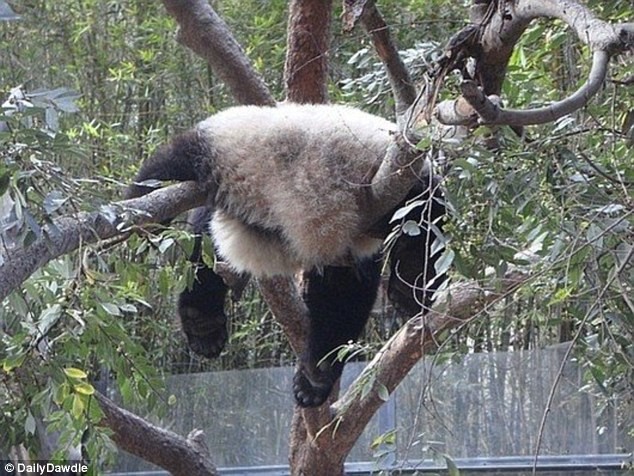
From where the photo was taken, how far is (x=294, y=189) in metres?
2.14

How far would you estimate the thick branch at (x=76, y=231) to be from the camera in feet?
4.76

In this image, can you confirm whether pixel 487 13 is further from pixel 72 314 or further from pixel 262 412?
pixel 262 412

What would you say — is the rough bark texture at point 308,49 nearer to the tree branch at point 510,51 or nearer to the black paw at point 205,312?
the black paw at point 205,312

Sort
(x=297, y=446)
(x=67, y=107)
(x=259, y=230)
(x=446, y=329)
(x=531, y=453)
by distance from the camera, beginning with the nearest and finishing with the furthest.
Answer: (x=67, y=107)
(x=446, y=329)
(x=259, y=230)
(x=297, y=446)
(x=531, y=453)

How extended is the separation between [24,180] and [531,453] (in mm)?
2316

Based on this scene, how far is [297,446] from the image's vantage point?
290cm

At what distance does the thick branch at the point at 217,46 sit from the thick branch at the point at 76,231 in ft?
3.19

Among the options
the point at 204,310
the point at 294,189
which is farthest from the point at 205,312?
the point at 294,189

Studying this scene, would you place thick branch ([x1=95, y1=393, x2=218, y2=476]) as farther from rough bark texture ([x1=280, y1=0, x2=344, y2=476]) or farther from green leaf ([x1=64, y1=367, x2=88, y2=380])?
green leaf ([x1=64, y1=367, x2=88, y2=380])

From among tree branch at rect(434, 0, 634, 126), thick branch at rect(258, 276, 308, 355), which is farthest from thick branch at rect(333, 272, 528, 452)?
tree branch at rect(434, 0, 634, 126)

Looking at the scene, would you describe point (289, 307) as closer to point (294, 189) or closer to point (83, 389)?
point (294, 189)

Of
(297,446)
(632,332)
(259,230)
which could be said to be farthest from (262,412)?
(632,332)

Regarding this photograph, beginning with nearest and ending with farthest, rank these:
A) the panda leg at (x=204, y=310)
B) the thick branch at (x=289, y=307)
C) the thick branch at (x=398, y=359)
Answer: the thick branch at (x=398, y=359), the panda leg at (x=204, y=310), the thick branch at (x=289, y=307)

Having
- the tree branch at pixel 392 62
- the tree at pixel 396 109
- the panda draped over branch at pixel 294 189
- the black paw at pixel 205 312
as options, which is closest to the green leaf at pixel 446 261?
the tree at pixel 396 109
